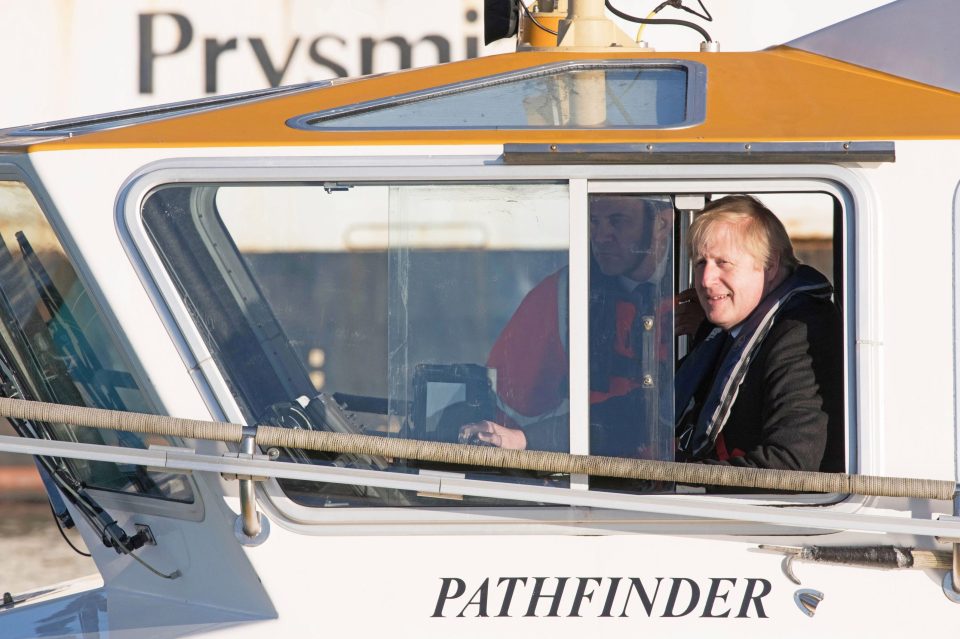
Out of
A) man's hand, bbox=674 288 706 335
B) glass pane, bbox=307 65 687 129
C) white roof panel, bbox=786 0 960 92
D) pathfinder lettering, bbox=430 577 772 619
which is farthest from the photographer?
man's hand, bbox=674 288 706 335

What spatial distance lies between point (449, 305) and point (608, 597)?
0.62 m

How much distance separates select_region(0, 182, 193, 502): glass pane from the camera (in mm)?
2193

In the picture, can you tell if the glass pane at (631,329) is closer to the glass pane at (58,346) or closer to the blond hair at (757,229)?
the blond hair at (757,229)

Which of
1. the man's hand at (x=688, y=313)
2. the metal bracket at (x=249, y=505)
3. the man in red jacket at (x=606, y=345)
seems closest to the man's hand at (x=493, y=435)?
the man in red jacket at (x=606, y=345)

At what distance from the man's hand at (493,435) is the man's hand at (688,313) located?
946mm

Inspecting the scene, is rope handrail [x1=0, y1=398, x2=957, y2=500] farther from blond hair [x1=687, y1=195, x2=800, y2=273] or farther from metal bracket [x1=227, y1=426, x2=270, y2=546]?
blond hair [x1=687, y1=195, x2=800, y2=273]

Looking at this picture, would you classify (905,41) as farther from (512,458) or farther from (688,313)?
(512,458)

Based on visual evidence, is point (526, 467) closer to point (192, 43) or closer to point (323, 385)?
point (323, 385)

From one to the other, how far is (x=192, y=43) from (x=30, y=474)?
11.4 feet

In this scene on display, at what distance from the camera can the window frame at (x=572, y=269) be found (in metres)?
2.06

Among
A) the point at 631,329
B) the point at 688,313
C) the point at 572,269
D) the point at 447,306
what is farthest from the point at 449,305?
the point at 688,313

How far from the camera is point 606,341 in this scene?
2.11 meters

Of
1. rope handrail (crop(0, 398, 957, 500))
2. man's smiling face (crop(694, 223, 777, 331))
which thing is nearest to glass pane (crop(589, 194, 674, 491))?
rope handrail (crop(0, 398, 957, 500))

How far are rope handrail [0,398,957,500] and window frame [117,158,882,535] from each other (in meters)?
0.08
